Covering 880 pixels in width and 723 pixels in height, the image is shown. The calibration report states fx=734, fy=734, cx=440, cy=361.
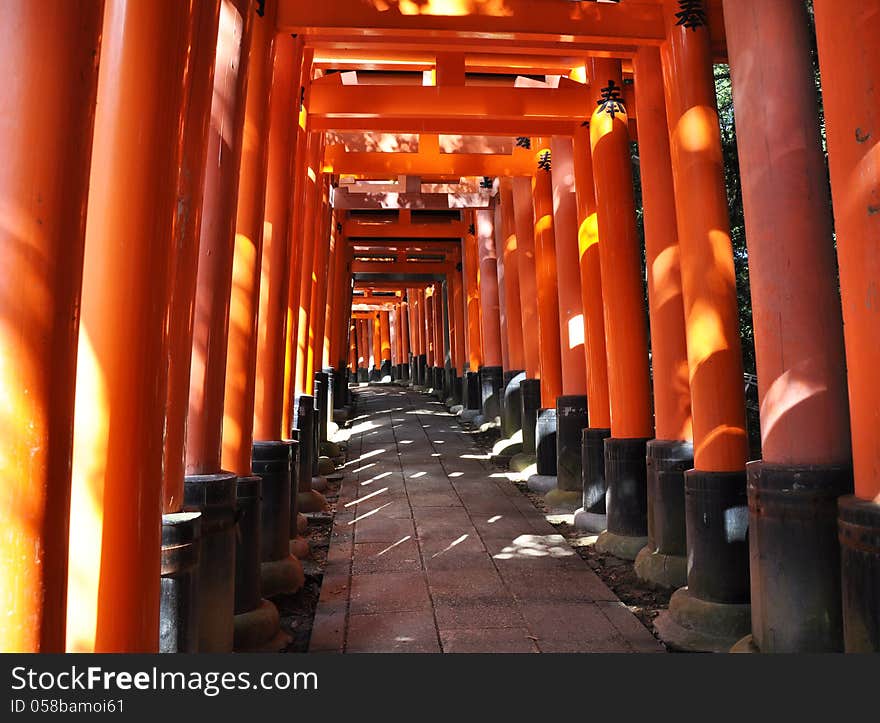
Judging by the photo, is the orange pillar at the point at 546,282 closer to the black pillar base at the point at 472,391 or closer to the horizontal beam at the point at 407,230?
the black pillar base at the point at 472,391

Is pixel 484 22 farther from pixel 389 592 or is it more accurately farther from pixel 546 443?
pixel 546 443

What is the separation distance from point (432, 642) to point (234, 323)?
7.49ft

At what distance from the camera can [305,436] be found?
8602 mm

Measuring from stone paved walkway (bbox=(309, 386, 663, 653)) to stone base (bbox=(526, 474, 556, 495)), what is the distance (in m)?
0.29

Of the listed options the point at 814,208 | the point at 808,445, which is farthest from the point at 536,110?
the point at 808,445

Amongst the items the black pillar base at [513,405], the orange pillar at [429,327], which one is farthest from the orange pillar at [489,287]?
the orange pillar at [429,327]

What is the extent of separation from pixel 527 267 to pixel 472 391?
6025mm

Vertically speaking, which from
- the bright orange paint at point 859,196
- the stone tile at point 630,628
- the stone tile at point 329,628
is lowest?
the stone tile at point 630,628

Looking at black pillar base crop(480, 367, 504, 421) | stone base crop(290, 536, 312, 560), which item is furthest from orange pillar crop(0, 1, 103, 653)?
black pillar base crop(480, 367, 504, 421)

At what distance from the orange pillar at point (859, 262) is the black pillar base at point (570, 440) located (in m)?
5.24

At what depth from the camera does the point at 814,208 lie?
381 cm

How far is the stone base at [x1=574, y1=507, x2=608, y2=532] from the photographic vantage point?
704 centimetres

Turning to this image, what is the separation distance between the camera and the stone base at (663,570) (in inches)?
210

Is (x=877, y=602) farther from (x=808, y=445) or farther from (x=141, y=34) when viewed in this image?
(x=141, y=34)
